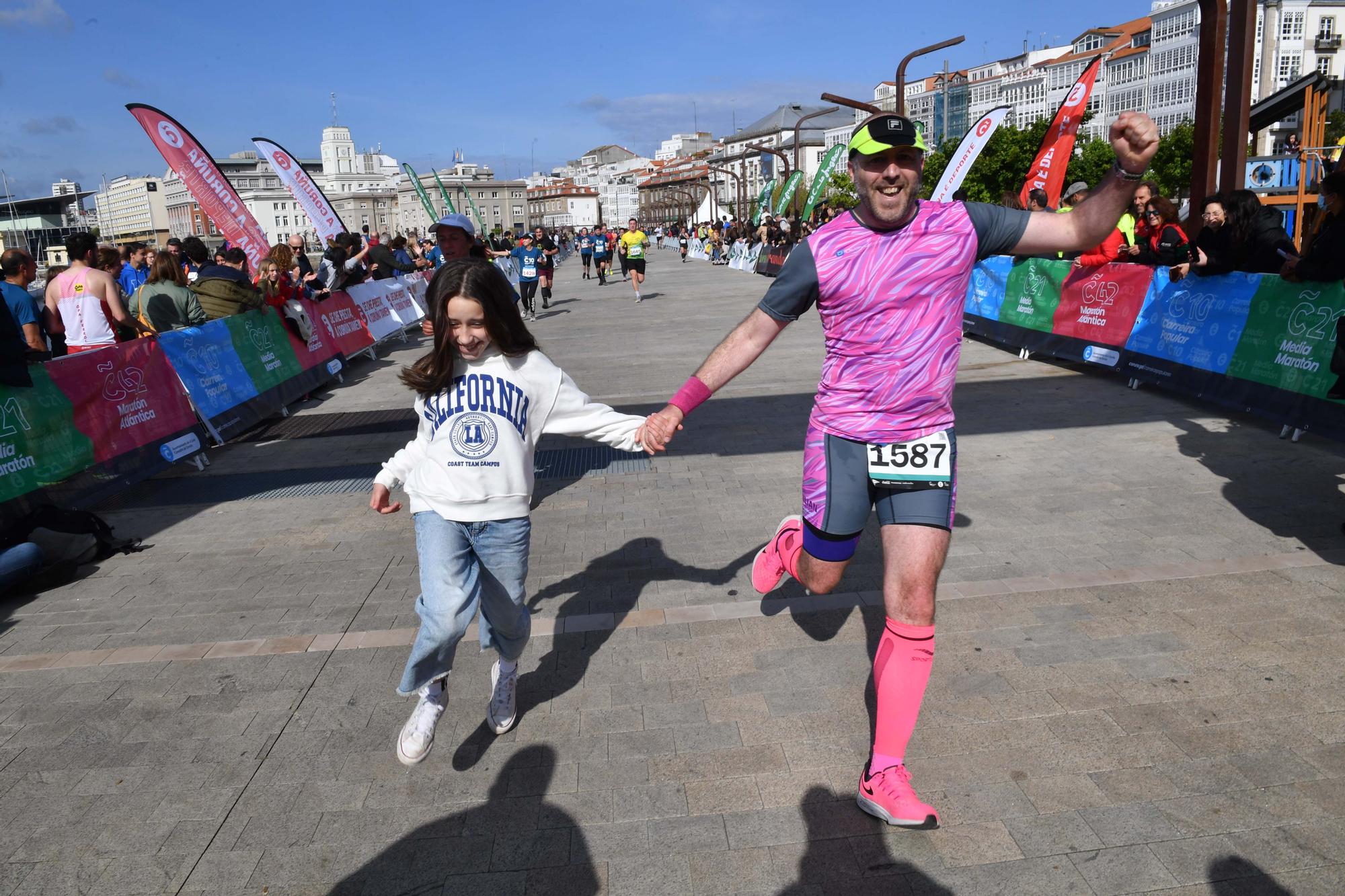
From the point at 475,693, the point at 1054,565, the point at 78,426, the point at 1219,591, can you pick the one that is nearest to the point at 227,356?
the point at 78,426

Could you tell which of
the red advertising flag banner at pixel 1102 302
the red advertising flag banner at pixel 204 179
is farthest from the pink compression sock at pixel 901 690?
the red advertising flag banner at pixel 204 179

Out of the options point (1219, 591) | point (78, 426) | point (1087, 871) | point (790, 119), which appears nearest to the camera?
point (1087, 871)

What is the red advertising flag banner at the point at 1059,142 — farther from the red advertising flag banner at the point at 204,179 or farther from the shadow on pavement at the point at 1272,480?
the red advertising flag banner at the point at 204,179

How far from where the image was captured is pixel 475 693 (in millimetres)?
3936

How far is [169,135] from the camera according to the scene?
40.2 ft

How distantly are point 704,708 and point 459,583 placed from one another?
1.10 m

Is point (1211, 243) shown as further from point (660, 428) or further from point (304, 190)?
point (304, 190)

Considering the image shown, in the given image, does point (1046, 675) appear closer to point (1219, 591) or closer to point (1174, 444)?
point (1219, 591)

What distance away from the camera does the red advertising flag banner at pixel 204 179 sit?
1214 cm

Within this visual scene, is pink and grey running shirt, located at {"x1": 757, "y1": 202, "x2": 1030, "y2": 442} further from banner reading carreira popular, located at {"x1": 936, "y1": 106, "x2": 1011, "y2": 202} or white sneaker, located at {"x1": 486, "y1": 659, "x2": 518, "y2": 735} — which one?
banner reading carreira popular, located at {"x1": 936, "y1": 106, "x2": 1011, "y2": 202}

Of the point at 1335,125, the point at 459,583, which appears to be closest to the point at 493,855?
the point at 459,583

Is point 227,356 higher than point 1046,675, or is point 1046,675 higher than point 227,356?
point 227,356

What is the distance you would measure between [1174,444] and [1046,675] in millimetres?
4389

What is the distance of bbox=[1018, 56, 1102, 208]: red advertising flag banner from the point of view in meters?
10.7
